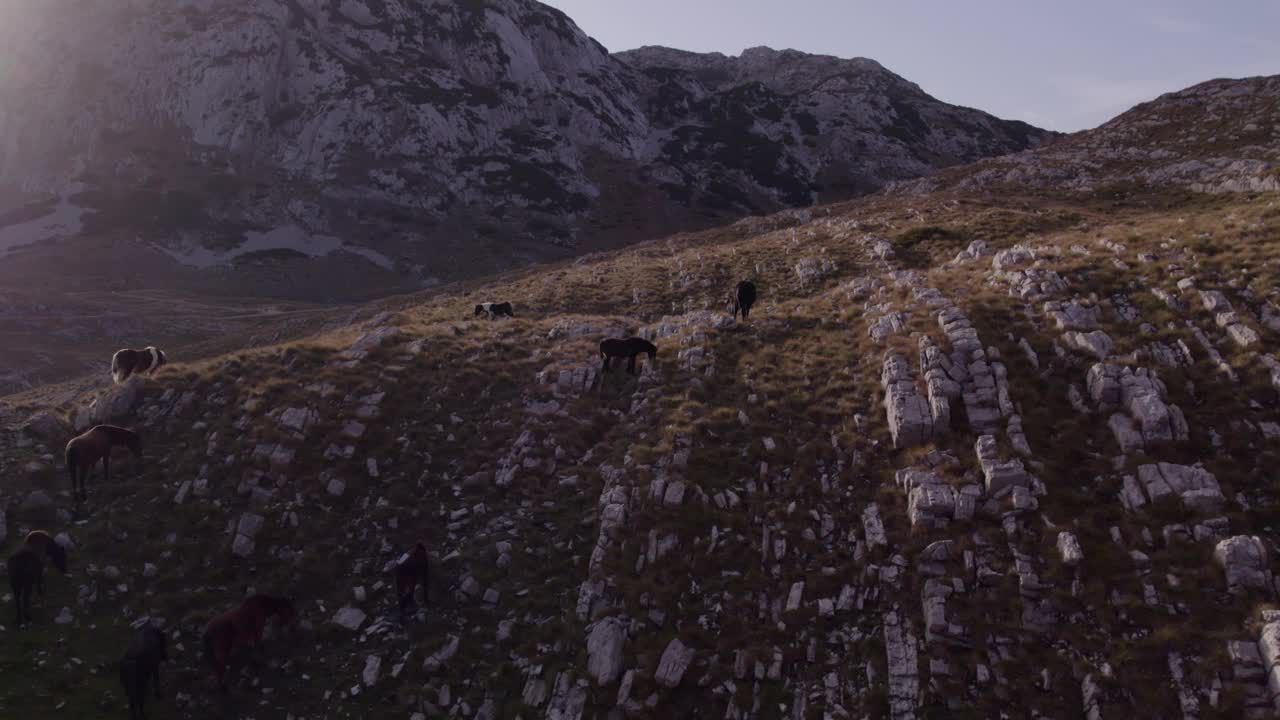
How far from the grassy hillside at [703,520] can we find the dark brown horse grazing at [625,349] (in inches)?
34.6

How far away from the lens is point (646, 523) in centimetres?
1728

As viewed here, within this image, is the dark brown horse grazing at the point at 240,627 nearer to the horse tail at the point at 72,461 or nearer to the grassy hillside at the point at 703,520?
the grassy hillside at the point at 703,520

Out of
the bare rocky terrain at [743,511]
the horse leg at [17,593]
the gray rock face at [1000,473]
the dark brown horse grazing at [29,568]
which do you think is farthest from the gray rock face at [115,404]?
the gray rock face at [1000,473]

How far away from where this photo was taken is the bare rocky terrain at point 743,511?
43.4 ft

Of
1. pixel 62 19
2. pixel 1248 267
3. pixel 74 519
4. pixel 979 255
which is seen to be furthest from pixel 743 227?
pixel 62 19

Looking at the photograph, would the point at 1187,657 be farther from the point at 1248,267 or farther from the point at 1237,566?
the point at 1248,267

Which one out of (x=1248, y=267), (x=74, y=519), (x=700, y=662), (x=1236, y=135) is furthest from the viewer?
(x=1236, y=135)

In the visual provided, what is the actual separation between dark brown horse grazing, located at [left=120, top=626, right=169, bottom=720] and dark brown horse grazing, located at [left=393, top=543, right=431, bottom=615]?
478 centimetres

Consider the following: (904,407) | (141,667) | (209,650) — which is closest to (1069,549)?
(904,407)

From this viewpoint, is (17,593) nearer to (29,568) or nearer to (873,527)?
(29,568)

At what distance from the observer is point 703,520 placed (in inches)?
672

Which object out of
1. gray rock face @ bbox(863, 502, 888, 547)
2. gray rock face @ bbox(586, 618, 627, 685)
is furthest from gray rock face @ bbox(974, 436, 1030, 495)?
gray rock face @ bbox(586, 618, 627, 685)

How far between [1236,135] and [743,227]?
136ft

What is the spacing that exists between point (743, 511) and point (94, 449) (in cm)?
1868
